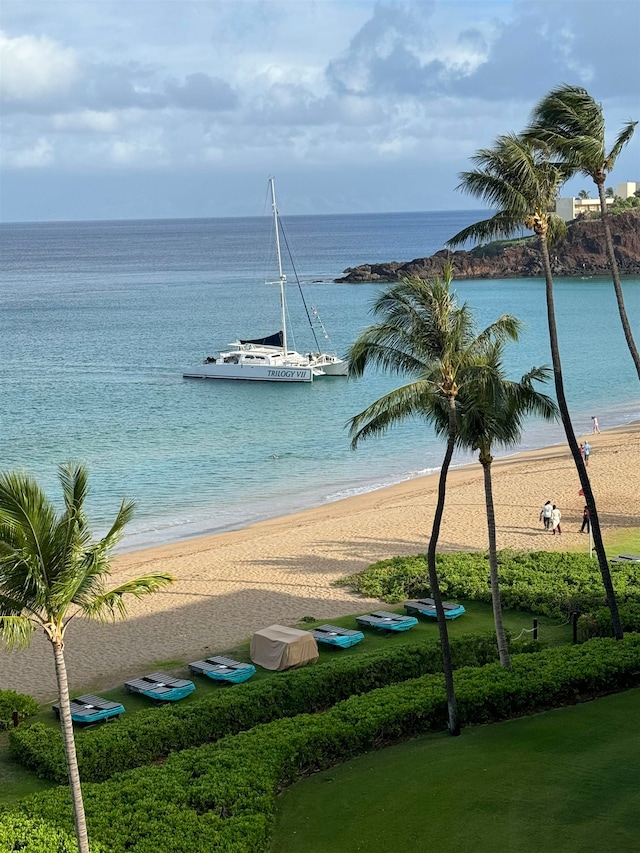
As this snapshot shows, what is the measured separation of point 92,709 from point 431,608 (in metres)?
8.87

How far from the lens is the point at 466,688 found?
17.8 meters

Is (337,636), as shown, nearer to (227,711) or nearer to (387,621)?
(387,621)

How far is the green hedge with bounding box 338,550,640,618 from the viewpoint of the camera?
24.3 metres

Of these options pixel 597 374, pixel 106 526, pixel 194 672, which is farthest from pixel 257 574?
pixel 597 374

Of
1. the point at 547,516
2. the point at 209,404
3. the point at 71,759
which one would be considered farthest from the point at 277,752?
the point at 209,404

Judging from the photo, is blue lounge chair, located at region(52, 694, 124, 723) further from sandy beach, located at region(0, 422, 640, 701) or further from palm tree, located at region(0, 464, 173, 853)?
palm tree, located at region(0, 464, 173, 853)

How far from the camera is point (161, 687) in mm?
20391

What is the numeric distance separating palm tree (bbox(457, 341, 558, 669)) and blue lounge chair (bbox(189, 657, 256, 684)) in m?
5.21

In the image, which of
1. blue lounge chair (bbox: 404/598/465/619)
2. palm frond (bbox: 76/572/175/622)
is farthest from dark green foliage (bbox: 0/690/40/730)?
blue lounge chair (bbox: 404/598/465/619)

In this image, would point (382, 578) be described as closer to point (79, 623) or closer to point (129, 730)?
point (79, 623)

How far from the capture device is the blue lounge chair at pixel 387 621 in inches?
930

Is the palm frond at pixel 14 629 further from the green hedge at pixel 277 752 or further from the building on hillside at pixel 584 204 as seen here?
the building on hillside at pixel 584 204

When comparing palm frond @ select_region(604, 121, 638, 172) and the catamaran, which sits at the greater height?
palm frond @ select_region(604, 121, 638, 172)

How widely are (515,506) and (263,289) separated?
108m
